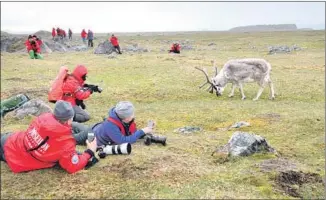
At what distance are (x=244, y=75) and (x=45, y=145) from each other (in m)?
16.5

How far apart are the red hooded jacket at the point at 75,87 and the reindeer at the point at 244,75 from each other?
1054 centimetres

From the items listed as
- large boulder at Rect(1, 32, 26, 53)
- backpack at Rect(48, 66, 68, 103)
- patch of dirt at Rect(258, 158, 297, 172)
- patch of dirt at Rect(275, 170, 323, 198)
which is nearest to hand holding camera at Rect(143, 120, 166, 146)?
patch of dirt at Rect(258, 158, 297, 172)

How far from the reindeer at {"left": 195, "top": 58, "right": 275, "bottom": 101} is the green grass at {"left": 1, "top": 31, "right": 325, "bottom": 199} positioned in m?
0.67

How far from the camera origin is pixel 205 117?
19.1 metres

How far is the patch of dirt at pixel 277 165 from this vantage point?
11.1 metres

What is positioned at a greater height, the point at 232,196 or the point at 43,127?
the point at 43,127

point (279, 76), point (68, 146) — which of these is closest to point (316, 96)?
point (279, 76)

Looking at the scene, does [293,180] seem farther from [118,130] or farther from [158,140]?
[118,130]

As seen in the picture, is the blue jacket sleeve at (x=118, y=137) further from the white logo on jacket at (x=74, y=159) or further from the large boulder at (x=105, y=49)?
the large boulder at (x=105, y=49)

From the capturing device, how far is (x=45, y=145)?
31.0ft

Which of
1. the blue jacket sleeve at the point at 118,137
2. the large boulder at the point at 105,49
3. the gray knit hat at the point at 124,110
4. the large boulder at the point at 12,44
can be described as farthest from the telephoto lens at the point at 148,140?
the large boulder at the point at 12,44

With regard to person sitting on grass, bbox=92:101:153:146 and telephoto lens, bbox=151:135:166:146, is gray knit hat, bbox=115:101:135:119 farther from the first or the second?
telephoto lens, bbox=151:135:166:146

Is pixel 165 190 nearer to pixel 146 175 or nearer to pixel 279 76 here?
pixel 146 175

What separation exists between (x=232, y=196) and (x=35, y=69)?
1044 inches
